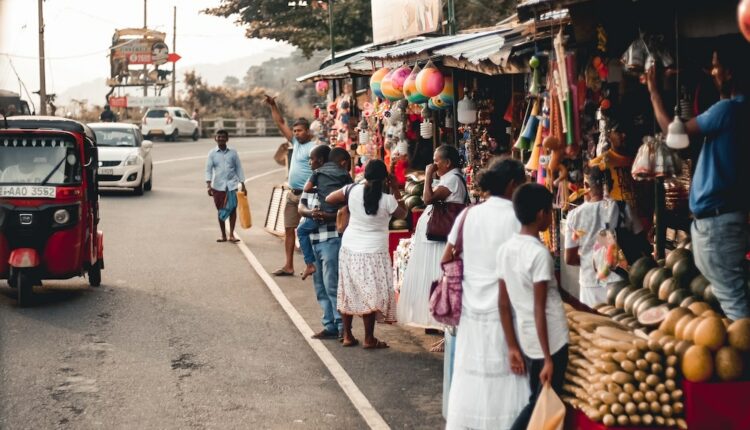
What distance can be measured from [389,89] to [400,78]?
11.7 inches

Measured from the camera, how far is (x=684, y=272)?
7.57 meters

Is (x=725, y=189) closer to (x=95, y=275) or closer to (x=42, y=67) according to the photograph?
(x=95, y=275)

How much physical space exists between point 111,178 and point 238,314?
1469 centimetres

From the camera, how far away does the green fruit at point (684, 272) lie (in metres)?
7.52

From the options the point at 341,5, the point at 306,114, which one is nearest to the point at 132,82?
the point at 306,114

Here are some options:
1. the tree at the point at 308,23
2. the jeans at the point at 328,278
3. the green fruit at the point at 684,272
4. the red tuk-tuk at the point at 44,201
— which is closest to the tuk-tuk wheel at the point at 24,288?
the red tuk-tuk at the point at 44,201

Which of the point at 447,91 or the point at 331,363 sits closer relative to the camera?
the point at 331,363

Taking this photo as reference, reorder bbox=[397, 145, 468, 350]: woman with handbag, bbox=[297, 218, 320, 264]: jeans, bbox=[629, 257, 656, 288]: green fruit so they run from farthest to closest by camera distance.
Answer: bbox=[297, 218, 320, 264]: jeans < bbox=[397, 145, 468, 350]: woman with handbag < bbox=[629, 257, 656, 288]: green fruit

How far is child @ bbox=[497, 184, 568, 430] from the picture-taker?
588 centimetres

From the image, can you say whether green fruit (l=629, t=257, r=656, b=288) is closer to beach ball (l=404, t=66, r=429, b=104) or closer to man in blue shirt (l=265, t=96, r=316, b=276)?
beach ball (l=404, t=66, r=429, b=104)

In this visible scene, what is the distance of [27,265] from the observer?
38.9 feet

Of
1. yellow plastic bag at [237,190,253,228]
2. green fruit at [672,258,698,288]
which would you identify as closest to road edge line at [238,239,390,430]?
green fruit at [672,258,698,288]

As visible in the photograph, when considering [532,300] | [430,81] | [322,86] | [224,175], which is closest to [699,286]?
[532,300]

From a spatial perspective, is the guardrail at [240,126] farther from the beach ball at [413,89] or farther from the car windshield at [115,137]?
the beach ball at [413,89]
